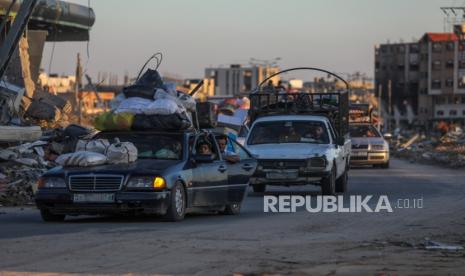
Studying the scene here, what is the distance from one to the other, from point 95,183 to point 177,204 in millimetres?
1241

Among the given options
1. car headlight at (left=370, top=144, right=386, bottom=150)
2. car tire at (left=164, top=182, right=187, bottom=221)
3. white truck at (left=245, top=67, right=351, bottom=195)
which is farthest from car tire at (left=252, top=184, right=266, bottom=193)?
car headlight at (left=370, top=144, right=386, bottom=150)

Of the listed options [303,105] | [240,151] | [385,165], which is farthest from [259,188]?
[385,165]

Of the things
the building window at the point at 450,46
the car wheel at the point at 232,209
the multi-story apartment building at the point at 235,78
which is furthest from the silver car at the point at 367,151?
the multi-story apartment building at the point at 235,78

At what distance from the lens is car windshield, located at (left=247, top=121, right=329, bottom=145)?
23344mm

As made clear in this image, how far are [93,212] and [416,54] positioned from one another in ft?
519

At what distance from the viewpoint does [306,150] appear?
2244 cm

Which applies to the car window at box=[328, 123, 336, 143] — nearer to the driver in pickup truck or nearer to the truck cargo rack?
the driver in pickup truck

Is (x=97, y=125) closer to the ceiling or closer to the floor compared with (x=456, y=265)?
closer to the ceiling

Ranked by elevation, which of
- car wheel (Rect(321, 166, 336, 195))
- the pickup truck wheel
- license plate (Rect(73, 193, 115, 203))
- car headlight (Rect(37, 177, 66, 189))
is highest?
car headlight (Rect(37, 177, 66, 189))

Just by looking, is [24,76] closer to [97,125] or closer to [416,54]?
[97,125]

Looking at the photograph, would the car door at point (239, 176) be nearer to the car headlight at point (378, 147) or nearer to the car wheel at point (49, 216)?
the car wheel at point (49, 216)

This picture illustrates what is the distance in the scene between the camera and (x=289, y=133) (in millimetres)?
23484

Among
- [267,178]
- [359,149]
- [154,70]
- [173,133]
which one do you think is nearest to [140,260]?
[173,133]

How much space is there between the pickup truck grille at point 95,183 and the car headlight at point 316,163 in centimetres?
806
